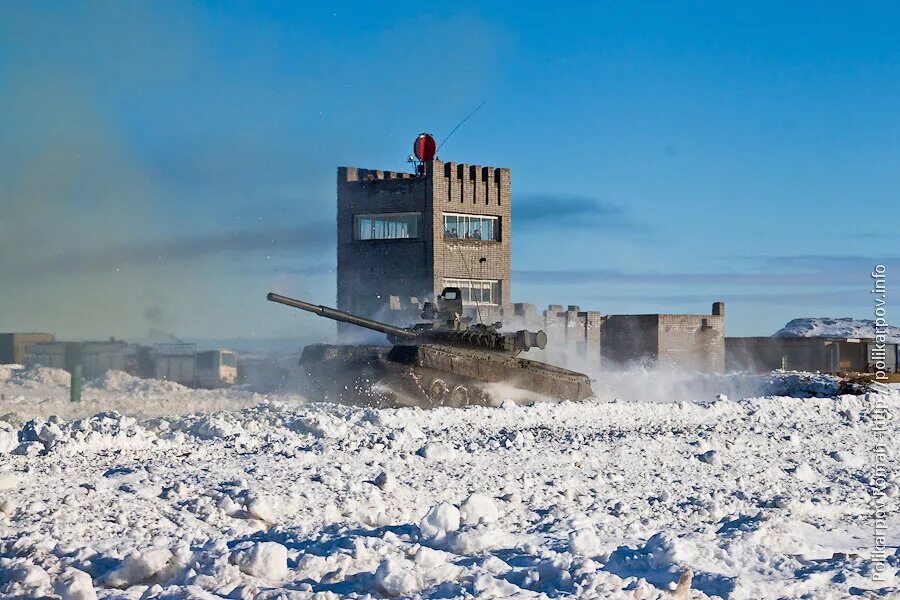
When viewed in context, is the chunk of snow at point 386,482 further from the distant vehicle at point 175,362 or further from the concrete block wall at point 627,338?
the concrete block wall at point 627,338

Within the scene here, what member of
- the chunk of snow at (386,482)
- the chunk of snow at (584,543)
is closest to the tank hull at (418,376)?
the chunk of snow at (386,482)

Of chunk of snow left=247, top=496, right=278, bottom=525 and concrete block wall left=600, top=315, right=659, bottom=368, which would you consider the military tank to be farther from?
concrete block wall left=600, top=315, right=659, bottom=368

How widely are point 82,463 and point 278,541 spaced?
3758 mm

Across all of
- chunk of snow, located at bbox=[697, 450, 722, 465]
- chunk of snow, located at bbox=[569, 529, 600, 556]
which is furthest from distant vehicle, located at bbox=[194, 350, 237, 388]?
chunk of snow, located at bbox=[569, 529, 600, 556]

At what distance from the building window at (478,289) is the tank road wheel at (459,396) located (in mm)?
14896

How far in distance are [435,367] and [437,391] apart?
0.49 metres

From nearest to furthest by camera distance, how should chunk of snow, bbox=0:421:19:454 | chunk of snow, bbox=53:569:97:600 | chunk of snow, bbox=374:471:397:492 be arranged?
chunk of snow, bbox=53:569:97:600 < chunk of snow, bbox=374:471:397:492 < chunk of snow, bbox=0:421:19:454

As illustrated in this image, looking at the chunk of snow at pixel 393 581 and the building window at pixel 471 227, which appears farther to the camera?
the building window at pixel 471 227

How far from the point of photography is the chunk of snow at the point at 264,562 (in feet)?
25.6

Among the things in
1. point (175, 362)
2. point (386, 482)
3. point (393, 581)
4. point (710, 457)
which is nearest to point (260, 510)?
point (386, 482)

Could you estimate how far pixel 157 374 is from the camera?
3297 cm

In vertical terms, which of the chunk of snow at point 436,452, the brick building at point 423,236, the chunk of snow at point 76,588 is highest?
the brick building at point 423,236

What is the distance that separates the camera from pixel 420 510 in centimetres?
1045

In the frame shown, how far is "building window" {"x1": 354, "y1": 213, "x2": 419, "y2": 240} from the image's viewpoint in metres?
38.3
